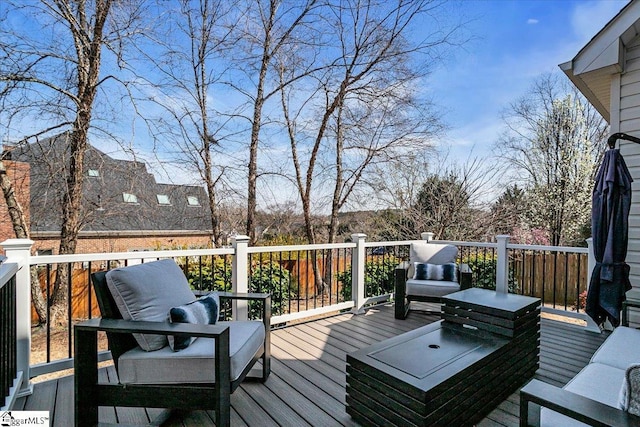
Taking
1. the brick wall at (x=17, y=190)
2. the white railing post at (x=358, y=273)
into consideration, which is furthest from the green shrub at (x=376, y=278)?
the brick wall at (x=17, y=190)

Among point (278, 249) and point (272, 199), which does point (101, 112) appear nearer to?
point (272, 199)

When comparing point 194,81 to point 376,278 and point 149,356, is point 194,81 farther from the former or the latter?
point 149,356

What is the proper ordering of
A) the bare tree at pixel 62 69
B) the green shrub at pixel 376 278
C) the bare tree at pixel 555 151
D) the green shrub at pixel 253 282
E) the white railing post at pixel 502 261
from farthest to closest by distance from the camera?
the bare tree at pixel 555 151, the green shrub at pixel 376 278, the bare tree at pixel 62 69, the green shrub at pixel 253 282, the white railing post at pixel 502 261

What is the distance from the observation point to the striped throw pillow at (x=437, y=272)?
447 centimetres

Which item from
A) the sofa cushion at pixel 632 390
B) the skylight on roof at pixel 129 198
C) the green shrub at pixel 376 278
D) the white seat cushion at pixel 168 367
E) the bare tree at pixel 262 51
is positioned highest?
the bare tree at pixel 262 51

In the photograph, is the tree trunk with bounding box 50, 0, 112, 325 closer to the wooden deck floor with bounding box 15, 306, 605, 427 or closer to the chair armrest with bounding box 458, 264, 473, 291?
the wooden deck floor with bounding box 15, 306, 605, 427

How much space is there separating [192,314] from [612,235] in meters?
3.57

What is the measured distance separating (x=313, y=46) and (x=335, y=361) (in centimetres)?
696

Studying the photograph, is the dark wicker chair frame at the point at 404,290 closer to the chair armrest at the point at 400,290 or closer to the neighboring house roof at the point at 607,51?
the chair armrest at the point at 400,290

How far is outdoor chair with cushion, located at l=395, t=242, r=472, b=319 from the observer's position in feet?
13.8

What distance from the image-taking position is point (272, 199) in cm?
868

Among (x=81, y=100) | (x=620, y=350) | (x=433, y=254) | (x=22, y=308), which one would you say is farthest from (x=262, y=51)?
(x=620, y=350)

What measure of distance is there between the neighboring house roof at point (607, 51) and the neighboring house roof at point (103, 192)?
6975mm

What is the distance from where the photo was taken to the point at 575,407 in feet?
4.01
